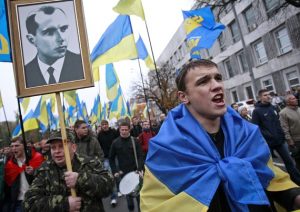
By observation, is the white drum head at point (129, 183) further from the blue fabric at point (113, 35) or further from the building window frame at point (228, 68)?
the building window frame at point (228, 68)

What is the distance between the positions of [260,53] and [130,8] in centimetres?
2179

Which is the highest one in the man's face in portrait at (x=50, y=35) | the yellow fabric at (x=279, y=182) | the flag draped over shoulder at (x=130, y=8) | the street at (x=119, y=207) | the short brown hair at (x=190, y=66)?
the flag draped over shoulder at (x=130, y=8)

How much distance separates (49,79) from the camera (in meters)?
2.98

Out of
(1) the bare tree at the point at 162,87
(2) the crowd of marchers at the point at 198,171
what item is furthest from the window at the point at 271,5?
(2) the crowd of marchers at the point at 198,171

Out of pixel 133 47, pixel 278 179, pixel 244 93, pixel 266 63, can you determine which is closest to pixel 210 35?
pixel 133 47

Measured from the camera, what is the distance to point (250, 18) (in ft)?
91.7

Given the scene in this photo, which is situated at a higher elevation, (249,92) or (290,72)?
(290,72)

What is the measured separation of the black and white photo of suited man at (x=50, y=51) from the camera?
298 cm

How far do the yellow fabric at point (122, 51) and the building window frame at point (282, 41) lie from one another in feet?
60.7

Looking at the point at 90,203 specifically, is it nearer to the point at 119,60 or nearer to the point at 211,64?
the point at 211,64

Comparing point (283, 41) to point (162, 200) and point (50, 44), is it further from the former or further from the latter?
point (162, 200)

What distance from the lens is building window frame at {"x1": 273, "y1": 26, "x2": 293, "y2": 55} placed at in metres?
23.4

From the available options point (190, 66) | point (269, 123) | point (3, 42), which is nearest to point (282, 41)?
point (269, 123)

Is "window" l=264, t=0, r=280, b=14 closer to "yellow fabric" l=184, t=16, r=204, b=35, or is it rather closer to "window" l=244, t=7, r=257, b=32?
"window" l=244, t=7, r=257, b=32
